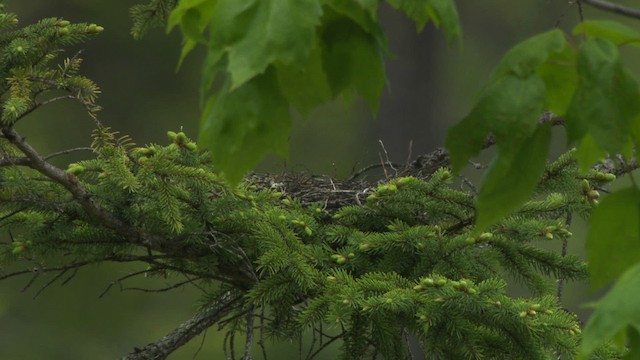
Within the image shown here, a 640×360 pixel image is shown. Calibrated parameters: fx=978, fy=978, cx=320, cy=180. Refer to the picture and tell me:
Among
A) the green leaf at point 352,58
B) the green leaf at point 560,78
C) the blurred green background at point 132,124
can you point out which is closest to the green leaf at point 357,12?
the green leaf at point 352,58

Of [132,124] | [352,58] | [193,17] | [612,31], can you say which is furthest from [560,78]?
[132,124]

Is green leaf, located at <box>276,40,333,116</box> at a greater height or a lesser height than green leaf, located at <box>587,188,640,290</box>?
greater

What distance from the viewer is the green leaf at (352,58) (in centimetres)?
74

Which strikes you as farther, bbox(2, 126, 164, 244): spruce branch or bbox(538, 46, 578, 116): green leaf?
bbox(2, 126, 164, 244): spruce branch

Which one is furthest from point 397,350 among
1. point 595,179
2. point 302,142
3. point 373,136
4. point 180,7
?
point 302,142

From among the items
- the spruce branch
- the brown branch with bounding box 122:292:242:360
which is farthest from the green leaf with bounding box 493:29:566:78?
the brown branch with bounding box 122:292:242:360

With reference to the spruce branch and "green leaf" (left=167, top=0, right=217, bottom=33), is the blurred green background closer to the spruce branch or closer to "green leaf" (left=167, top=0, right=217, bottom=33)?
the spruce branch

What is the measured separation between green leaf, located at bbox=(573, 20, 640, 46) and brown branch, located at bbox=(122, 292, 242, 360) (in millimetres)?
1301

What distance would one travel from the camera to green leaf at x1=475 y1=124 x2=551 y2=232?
73 centimetres

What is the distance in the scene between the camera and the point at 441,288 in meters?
1.49

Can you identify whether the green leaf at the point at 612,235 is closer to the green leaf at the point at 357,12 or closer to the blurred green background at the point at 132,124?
the green leaf at the point at 357,12

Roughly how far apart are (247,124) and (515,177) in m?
0.20

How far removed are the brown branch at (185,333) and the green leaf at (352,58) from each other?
1224 millimetres

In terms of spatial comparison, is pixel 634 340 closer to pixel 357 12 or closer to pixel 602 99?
pixel 602 99
